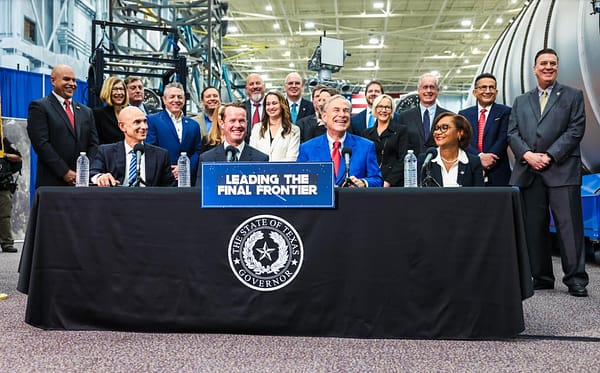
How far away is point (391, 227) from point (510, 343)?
70 centimetres

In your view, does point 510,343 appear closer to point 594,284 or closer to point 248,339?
point 248,339

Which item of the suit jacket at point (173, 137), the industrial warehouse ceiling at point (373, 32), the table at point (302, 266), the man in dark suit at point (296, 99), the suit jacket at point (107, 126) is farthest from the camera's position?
the industrial warehouse ceiling at point (373, 32)

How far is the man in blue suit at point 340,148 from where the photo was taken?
3.13 m

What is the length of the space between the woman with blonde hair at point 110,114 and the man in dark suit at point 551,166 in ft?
8.80

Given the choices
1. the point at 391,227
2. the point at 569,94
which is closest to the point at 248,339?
the point at 391,227

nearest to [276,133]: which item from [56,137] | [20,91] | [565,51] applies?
[56,137]

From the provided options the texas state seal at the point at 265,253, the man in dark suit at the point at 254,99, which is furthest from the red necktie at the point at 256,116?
the texas state seal at the point at 265,253

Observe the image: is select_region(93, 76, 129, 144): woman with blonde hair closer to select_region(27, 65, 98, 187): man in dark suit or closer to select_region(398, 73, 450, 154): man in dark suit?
select_region(27, 65, 98, 187): man in dark suit

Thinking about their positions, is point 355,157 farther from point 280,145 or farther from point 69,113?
point 69,113

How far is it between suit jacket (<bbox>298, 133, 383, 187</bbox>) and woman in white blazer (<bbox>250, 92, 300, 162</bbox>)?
19.9 inches

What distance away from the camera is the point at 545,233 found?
3.91m

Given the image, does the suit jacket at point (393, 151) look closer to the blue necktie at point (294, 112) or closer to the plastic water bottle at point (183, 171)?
the blue necktie at point (294, 112)

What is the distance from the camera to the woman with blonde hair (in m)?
3.98

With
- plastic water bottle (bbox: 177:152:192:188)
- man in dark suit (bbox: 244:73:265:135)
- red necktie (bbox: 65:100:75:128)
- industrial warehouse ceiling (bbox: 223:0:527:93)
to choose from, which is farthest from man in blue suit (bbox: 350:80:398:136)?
industrial warehouse ceiling (bbox: 223:0:527:93)
